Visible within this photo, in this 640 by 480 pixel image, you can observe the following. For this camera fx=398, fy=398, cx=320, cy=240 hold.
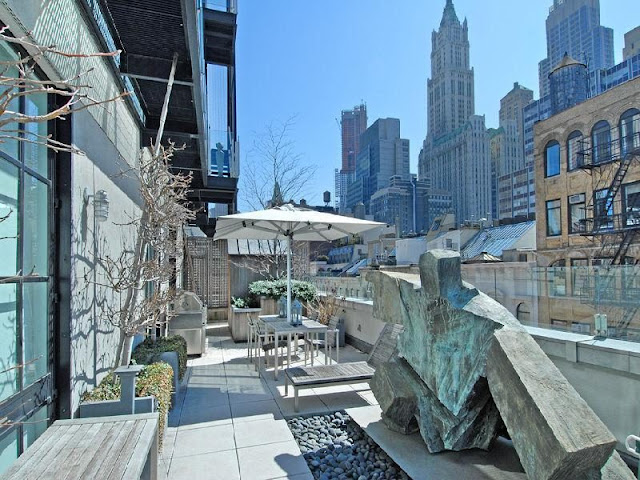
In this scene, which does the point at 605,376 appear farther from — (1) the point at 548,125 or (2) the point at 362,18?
(1) the point at 548,125

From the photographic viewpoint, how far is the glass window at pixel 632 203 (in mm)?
13430

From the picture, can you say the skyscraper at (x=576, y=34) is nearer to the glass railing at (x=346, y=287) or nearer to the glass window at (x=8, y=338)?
the glass railing at (x=346, y=287)

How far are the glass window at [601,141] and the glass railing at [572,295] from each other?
12829 millimetres

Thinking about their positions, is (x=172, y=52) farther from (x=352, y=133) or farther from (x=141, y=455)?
(x=352, y=133)

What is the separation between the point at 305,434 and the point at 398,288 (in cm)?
187

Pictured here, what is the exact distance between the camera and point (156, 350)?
5.35 meters

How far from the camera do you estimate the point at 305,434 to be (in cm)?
427

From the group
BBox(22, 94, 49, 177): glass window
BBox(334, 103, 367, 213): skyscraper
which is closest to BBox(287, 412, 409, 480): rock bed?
BBox(22, 94, 49, 177): glass window

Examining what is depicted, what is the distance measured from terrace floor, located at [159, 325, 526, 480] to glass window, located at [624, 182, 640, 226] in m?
12.9

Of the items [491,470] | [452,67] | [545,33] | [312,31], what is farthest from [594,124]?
[545,33]

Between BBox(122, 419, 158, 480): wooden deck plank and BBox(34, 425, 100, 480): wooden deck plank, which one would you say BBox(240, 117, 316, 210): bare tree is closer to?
BBox(122, 419, 158, 480): wooden deck plank

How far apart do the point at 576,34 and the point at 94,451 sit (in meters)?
155

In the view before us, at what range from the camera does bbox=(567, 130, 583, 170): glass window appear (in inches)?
635

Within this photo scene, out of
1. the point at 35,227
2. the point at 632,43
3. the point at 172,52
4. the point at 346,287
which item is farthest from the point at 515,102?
the point at 35,227
